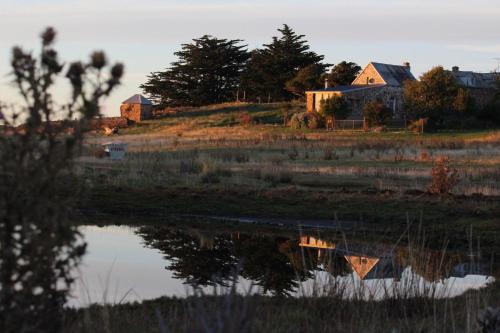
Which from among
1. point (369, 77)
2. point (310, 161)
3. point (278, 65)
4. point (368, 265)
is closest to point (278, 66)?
point (278, 65)

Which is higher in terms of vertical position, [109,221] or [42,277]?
[42,277]

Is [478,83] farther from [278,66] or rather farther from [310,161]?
[310,161]

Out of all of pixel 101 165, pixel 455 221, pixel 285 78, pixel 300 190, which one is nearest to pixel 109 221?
pixel 300 190

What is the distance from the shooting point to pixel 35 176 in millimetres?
4176

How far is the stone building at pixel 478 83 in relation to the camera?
7119cm

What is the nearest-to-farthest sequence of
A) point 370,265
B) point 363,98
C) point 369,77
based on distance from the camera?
1. point 370,265
2. point 363,98
3. point 369,77

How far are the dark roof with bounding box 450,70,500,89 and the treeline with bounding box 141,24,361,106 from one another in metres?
9.92

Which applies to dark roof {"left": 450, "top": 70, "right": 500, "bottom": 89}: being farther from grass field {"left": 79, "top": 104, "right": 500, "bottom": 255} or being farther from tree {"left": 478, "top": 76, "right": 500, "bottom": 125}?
grass field {"left": 79, "top": 104, "right": 500, "bottom": 255}

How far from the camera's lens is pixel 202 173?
1193 inches

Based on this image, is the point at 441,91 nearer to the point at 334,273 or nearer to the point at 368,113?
the point at 368,113

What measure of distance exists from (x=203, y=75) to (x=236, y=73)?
3493 mm

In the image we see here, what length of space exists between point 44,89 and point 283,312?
20.0 ft

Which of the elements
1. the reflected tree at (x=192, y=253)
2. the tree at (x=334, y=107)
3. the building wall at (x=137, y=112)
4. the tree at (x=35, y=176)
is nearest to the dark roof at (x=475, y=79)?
the tree at (x=334, y=107)

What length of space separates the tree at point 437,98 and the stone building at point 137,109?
25693 millimetres
